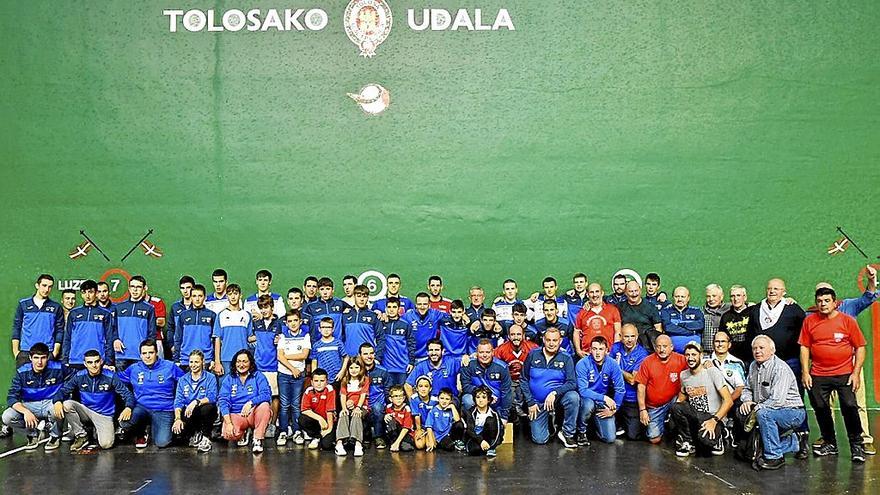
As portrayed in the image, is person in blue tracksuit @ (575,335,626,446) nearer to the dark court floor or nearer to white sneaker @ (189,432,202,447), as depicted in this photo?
the dark court floor

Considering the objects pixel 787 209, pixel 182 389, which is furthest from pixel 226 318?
pixel 787 209

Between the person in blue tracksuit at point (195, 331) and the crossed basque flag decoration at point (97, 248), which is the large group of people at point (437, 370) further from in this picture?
the crossed basque flag decoration at point (97, 248)

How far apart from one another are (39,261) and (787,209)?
9337 millimetres

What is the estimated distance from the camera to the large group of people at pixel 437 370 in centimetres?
802

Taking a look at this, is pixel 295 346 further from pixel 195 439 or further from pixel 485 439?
pixel 485 439

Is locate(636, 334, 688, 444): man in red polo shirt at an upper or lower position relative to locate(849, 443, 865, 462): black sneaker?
upper

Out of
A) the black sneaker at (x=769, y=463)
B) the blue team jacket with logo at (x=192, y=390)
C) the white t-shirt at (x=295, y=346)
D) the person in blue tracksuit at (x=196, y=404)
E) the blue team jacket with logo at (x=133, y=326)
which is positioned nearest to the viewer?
the black sneaker at (x=769, y=463)

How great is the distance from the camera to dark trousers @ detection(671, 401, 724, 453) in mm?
7863

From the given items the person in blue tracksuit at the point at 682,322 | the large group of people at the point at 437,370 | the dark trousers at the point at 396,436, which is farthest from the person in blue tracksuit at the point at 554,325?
the dark trousers at the point at 396,436

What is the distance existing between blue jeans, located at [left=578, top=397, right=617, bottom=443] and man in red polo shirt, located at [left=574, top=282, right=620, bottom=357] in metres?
0.69

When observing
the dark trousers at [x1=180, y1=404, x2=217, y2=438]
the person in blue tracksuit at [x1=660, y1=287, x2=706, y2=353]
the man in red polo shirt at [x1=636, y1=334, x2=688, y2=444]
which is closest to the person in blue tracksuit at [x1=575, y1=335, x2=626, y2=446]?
the man in red polo shirt at [x1=636, y1=334, x2=688, y2=444]

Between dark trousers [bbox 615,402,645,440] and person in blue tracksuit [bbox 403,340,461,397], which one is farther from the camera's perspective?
dark trousers [bbox 615,402,645,440]

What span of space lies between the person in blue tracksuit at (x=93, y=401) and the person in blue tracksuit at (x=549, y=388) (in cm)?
403

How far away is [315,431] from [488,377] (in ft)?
5.89
